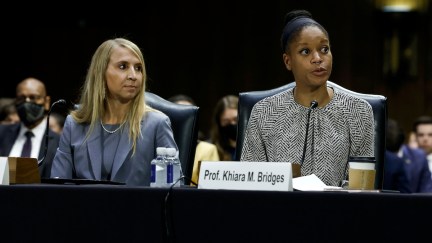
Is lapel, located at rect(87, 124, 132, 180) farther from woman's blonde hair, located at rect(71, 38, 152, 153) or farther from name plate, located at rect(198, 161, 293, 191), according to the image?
name plate, located at rect(198, 161, 293, 191)

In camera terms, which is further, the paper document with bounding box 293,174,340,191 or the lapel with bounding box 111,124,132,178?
the lapel with bounding box 111,124,132,178

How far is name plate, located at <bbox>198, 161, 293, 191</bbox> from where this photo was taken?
108 inches

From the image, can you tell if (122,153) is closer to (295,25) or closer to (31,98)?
(295,25)

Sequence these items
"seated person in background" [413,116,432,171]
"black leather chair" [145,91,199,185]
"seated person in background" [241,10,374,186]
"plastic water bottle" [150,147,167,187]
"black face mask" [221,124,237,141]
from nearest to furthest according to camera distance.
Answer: "plastic water bottle" [150,147,167,187], "seated person in background" [241,10,374,186], "black leather chair" [145,91,199,185], "black face mask" [221,124,237,141], "seated person in background" [413,116,432,171]

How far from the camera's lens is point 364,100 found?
3826 millimetres

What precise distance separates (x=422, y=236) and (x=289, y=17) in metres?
1.48

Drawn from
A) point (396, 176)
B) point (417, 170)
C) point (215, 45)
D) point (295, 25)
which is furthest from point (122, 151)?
point (215, 45)

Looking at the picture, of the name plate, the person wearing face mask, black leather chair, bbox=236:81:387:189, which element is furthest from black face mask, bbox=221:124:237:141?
the name plate

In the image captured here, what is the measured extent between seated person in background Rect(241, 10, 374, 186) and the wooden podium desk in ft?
3.30

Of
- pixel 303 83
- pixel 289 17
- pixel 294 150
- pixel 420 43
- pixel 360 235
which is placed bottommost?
pixel 360 235

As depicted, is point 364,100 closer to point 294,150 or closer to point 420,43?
point 294,150

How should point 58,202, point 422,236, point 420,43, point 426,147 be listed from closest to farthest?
point 422,236 → point 58,202 → point 426,147 → point 420,43

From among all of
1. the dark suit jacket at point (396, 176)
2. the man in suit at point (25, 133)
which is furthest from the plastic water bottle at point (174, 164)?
Result: the dark suit jacket at point (396, 176)

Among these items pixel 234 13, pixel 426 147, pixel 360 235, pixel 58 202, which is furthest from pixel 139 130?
pixel 234 13
